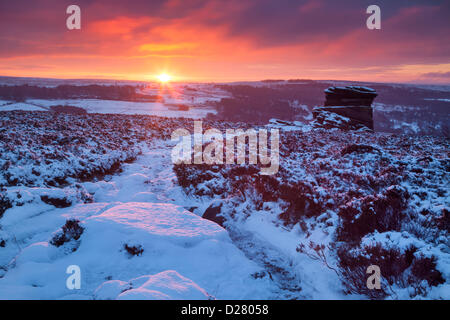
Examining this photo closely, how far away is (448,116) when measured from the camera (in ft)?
325

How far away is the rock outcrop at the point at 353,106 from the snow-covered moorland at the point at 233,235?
2723 centimetres

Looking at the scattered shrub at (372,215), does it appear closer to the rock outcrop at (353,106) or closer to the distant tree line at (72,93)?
the rock outcrop at (353,106)

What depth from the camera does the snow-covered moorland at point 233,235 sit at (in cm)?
365

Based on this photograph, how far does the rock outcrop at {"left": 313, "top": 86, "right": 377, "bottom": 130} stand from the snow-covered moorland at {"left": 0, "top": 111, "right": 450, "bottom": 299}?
27227 mm

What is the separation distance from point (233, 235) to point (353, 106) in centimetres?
3478

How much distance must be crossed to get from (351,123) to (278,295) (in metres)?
33.4

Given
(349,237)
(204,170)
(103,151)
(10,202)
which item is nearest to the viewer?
(349,237)

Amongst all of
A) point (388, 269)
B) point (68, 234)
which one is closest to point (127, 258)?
point (68, 234)

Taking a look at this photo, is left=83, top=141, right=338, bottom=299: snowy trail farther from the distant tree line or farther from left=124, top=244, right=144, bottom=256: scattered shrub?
the distant tree line

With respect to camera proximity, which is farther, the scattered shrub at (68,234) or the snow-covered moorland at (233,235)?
the scattered shrub at (68,234)

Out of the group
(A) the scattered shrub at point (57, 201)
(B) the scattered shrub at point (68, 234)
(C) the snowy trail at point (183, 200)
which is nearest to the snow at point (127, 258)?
(B) the scattered shrub at point (68, 234)

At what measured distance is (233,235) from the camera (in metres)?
6.06

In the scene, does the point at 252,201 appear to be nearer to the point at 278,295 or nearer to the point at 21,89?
the point at 278,295
